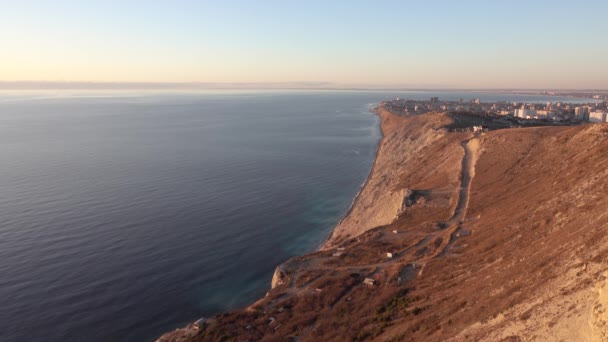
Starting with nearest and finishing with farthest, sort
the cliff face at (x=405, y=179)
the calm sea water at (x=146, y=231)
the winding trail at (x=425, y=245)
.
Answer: the winding trail at (x=425, y=245) < the calm sea water at (x=146, y=231) < the cliff face at (x=405, y=179)

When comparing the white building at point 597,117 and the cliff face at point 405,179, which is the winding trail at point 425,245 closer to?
the cliff face at point 405,179

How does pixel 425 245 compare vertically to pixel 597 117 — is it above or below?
below

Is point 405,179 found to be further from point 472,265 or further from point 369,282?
point 472,265

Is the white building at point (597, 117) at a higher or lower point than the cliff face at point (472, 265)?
higher

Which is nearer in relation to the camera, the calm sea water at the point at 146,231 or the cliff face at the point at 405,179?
the calm sea water at the point at 146,231

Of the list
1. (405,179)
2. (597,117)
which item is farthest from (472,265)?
(597,117)

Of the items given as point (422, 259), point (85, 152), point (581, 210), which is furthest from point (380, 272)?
point (85, 152)

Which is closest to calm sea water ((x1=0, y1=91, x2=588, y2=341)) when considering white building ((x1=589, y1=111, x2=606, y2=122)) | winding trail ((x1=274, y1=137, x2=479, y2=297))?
winding trail ((x1=274, y1=137, x2=479, y2=297))

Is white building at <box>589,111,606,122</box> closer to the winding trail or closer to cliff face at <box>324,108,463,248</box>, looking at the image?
cliff face at <box>324,108,463,248</box>

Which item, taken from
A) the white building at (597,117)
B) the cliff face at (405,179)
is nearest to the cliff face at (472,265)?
the cliff face at (405,179)
